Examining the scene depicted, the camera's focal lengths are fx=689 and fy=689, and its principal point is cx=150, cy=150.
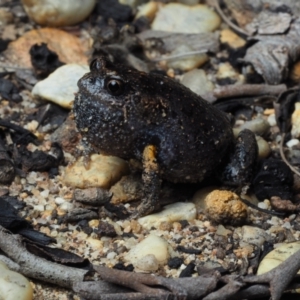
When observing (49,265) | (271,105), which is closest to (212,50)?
(271,105)

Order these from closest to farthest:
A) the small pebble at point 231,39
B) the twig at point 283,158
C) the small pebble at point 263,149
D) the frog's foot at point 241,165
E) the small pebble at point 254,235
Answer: the small pebble at point 254,235 → the frog's foot at point 241,165 → the twig at point 283,158 → the small pebble at point 263,149 → the small pebble at point 231,39

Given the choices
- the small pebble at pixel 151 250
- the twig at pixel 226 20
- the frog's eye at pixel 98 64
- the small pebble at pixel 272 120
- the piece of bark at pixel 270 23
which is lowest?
the small pebble at pixel 272 120

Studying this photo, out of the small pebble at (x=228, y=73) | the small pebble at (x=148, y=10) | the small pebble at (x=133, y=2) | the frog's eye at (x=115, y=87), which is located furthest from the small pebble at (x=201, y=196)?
the small pebble at (x=133, y=2)

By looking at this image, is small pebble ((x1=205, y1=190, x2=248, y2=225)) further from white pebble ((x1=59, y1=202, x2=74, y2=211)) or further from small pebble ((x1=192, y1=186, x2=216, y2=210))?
white pebble ((x1=59, y1=202, x2=74, y2=211))

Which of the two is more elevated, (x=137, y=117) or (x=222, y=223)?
(x=137, y=117)

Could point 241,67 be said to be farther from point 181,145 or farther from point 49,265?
point 49,265

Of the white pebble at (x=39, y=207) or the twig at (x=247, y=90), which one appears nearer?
the white pebble at (x=39, y=207)

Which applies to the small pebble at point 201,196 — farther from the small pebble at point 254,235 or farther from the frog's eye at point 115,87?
the frog's eye at point 115,87
